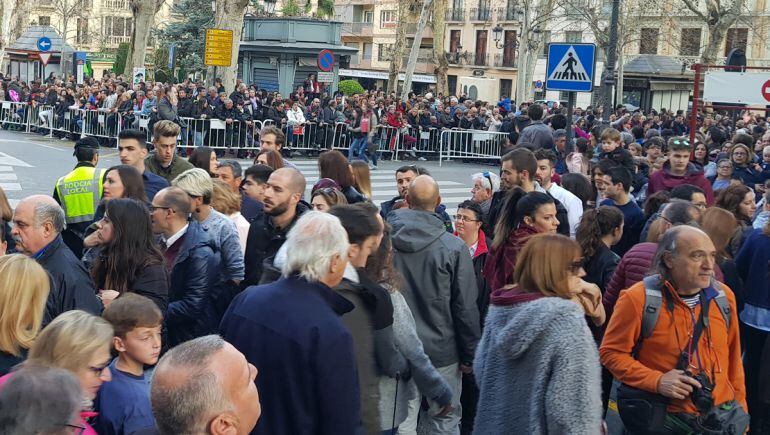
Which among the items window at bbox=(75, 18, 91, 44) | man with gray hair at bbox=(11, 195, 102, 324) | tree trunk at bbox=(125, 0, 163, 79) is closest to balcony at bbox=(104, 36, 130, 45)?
window at bbox=(75, 18, 91, 44)

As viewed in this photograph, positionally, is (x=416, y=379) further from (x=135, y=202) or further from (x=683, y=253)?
(x=135, y=202)

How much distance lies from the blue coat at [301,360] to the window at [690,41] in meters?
61.7

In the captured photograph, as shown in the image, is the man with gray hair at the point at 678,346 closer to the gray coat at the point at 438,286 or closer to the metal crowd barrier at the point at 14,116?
the gray coat at the point at 438,286

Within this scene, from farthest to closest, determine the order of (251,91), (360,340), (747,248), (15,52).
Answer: (15,52) → (251,91) → (747,248) → (360,340)

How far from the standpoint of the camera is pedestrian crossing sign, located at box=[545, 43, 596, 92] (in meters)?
11.3

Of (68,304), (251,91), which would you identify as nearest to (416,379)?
(68,304)

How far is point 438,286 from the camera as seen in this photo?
18.4ft

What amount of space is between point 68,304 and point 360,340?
1599mm

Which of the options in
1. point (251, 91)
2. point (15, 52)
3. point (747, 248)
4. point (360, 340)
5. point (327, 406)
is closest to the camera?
point (327, 406)

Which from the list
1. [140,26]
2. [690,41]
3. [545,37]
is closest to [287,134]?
[140,26]

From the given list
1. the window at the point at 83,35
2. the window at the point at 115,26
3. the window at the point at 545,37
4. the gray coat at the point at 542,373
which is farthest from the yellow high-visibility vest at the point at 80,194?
the window at the point at 115,26

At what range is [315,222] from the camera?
13.0 feet

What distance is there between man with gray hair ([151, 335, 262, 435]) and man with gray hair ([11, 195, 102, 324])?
2123mm

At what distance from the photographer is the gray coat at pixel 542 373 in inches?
160
